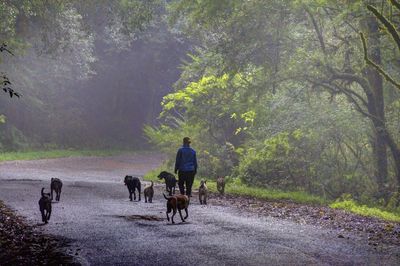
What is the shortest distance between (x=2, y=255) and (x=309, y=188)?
52.8 ft

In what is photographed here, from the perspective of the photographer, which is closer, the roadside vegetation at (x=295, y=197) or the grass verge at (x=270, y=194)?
the roadside vegetation at (x=295, y=197)

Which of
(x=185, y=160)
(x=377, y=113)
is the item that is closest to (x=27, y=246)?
(x=185, y=160)

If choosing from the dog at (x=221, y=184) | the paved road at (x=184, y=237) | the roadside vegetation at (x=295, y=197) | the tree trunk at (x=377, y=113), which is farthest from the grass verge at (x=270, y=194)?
the paved road at (x=184, y=237)

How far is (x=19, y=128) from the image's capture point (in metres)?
48.9

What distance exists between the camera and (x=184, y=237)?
36.4 ft

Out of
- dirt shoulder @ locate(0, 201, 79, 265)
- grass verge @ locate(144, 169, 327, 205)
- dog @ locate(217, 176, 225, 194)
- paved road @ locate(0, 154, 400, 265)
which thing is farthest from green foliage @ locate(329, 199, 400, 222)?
dirt shoulder @ locate(0, 201, 79, 265)

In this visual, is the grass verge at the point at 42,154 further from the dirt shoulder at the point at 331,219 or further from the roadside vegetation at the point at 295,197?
the dirt shoulder at the point at 331,219

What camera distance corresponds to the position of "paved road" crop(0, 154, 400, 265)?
9.27 metres

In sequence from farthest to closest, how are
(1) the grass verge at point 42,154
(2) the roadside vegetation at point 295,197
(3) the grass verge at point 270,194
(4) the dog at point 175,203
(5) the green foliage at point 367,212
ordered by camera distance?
1. (1) the grass verge at point 42,154
2. (3) the grass verge at point 270,194
3. (2) the roadside vegetation at point 295,197
4. (5) the green foliage at point 367,212
5. (4) the dog at point 175,203

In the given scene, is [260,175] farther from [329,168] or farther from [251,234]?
[251,234]

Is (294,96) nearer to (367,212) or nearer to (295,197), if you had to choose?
(295,197)

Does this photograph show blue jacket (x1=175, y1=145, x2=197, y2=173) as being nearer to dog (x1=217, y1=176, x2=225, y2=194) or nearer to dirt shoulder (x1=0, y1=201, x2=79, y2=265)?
dog (x1=217, y1=176, x2=225, y2=194)

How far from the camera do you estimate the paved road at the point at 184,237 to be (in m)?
9.27

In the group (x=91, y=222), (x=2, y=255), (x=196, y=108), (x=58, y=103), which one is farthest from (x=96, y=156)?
(x=2, y=255)
